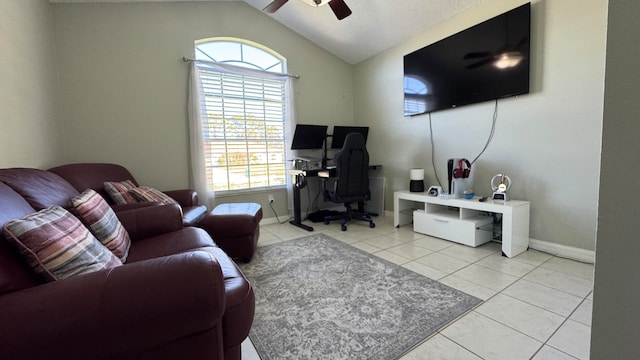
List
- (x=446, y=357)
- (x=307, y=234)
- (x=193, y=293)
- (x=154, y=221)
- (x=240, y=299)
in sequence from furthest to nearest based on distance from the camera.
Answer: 1. (x=307, y=234)
2. (x=154, y=221)
3. (x=446, y=357)
4. (x=240, y=299)
5. (x=193, y=293)

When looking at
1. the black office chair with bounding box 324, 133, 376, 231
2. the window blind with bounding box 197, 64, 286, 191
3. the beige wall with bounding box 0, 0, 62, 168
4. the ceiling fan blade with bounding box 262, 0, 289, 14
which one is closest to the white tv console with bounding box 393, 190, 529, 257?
the black office chair with bounding box 324, 133, 376, 231

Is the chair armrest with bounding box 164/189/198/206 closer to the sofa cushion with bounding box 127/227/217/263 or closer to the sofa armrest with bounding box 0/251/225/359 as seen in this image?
the sofa cushion with bounding box 127/227/217/263

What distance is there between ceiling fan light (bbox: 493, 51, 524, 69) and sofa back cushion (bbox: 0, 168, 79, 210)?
355 centimetres

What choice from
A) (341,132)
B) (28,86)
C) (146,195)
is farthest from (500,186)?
(28,86)

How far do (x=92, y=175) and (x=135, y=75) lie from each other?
1228 millimetres

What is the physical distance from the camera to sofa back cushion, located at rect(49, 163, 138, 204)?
215 centimetres

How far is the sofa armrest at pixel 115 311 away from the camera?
68 centimetres

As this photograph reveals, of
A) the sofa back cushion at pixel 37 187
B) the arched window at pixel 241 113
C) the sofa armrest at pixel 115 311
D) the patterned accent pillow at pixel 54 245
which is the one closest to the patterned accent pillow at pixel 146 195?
the sofa back cushion at pixel 37 187

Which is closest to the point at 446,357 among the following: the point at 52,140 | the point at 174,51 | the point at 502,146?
the point at 502,146

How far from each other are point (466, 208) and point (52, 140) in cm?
394

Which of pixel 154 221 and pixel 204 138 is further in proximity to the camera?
pixel 204 138

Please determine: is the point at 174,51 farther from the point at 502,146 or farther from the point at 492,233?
the point at 492,233

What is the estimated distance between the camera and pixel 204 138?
130 inches

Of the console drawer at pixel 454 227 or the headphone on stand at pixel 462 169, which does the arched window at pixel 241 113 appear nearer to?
the console drawer at pixel 454 227
